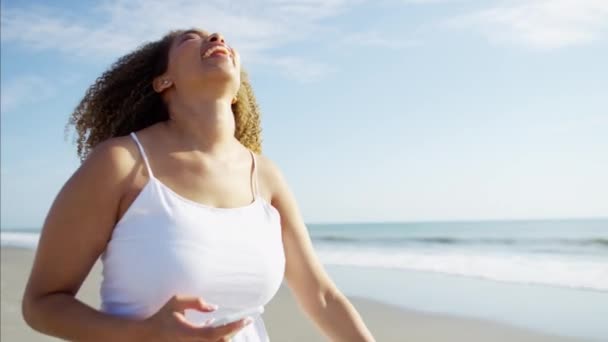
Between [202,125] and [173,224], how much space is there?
1.17 feet

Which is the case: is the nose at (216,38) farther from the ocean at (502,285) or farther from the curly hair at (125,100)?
the ocean at (502,285)

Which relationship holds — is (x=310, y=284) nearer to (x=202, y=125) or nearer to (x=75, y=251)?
(x=202, y=125)

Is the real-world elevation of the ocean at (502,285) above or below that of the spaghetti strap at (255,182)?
below

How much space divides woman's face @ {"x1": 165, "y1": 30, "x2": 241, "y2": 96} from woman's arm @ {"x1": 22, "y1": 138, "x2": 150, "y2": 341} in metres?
0.36

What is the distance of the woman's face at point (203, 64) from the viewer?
202cm

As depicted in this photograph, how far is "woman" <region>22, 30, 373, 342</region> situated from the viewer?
5.59 feet

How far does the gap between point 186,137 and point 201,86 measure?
15 cm

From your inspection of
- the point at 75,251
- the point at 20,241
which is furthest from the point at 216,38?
the point at 20,241

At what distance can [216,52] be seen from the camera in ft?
6.73

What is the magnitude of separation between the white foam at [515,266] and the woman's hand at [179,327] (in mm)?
8120

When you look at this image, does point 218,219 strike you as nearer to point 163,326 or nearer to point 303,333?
point 163,326

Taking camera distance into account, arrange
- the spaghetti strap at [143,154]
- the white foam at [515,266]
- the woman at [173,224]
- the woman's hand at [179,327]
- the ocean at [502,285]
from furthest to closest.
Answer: the white foam at [515,266] → the ocean at [502,285] → the spaghetti strap at [143,154] → the woman at [173,224] → the woman's hand at [179,327]

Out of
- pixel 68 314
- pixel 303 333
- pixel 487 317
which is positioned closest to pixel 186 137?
pixel 68 314

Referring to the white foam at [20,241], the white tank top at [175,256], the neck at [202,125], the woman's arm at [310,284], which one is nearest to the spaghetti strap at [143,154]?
the white tank top at [175,256]
